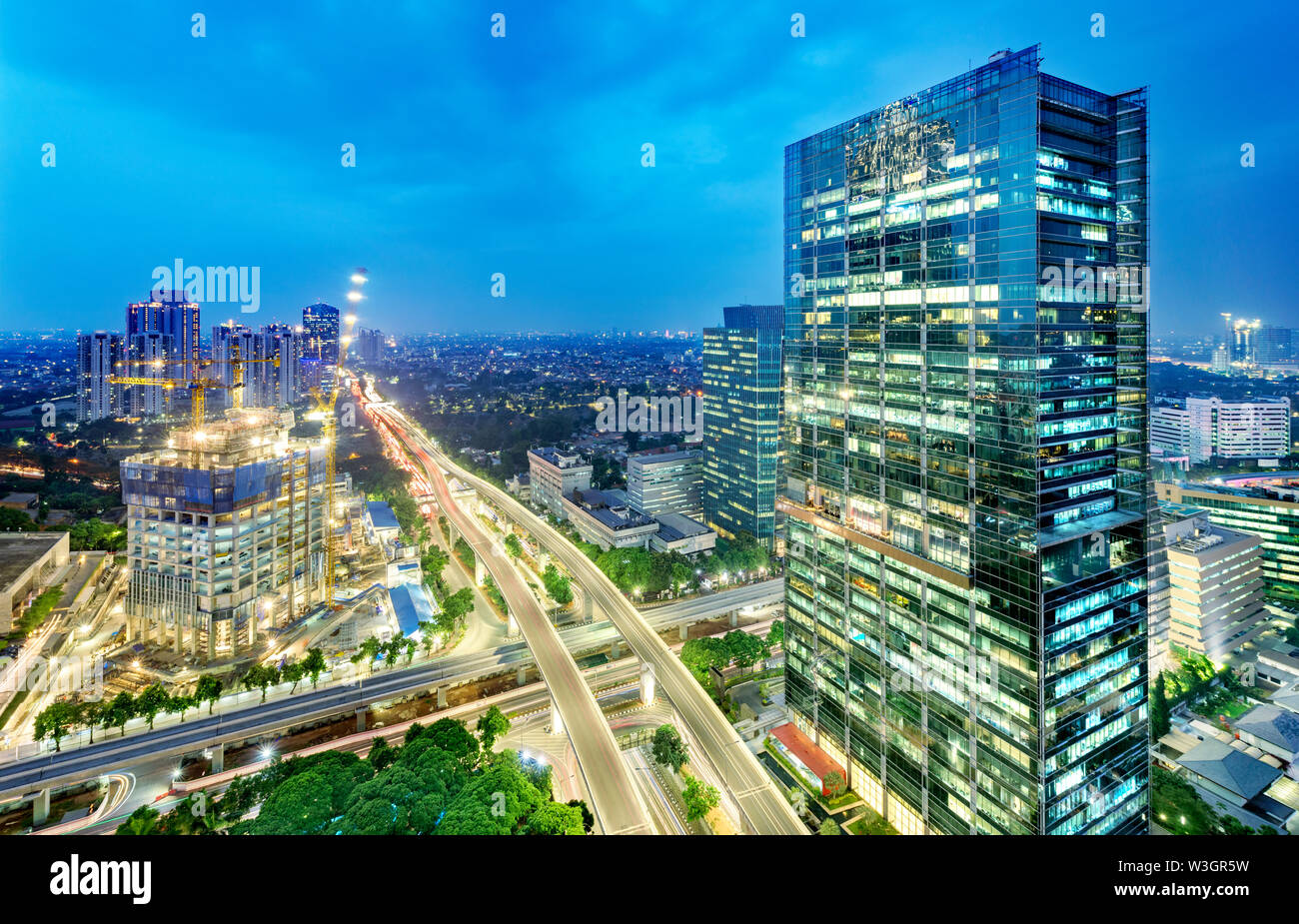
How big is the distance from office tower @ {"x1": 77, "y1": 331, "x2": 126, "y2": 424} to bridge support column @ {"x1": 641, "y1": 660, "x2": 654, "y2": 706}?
22491 mm

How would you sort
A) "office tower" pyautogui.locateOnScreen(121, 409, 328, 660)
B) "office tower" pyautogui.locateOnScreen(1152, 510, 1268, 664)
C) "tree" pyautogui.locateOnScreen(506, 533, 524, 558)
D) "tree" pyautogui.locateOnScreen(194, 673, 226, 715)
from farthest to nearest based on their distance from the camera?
"tree" pyautogui.locateOnScreen(506, 533, 524, 558)
"office tower" pyautogui.locateOnScreen(1152, 510, 1268, 664)
"office tower" pyautogui.locateOnScreen(121, 409, 328, 660)
"tree" pyautogui.locateOnScreen(194, 673, 226, 715)

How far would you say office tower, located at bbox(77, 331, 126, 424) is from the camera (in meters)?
23.7

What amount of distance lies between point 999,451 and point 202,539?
16093mm

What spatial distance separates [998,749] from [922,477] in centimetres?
390

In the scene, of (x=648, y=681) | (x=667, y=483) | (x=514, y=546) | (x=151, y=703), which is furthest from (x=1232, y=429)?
(x=151, y=703)

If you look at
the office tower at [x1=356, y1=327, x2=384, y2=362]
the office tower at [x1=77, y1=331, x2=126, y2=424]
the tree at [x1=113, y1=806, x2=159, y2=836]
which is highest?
the office tower at [x1=356, y1=327, x2=384, y2=362]

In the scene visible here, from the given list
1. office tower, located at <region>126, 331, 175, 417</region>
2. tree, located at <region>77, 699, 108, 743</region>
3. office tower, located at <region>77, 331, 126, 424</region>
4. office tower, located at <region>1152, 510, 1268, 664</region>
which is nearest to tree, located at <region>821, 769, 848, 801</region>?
office tower, located at <region>1152, 510, 1268, 664</region>

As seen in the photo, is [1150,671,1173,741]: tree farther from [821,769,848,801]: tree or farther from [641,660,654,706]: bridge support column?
[641,660,654,706]: bridge support column

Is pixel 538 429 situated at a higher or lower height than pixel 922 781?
higher

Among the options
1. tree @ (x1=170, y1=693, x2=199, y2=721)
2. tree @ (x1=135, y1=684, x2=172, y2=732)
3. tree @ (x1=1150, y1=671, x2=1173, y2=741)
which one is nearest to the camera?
tree @ (x1=135, y1=684, x2=172, y2=732)

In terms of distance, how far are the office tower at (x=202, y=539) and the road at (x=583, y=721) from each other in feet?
19.3

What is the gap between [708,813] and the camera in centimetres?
1009

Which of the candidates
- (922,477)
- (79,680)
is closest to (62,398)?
(79,680)

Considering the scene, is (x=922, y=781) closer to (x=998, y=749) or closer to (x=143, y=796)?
(x=998, y=749)
